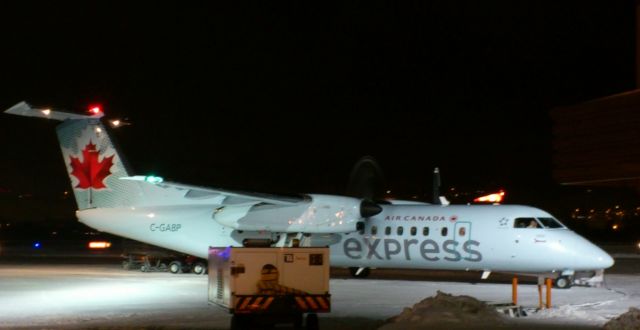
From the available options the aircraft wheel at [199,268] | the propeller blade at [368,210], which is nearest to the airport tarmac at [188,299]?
the aircraft wheel at [199,268]

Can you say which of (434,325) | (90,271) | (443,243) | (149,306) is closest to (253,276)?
(434,325)

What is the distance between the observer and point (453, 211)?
2542 centimetres

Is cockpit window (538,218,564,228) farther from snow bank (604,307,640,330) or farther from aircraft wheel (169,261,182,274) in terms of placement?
aircraft wheel (169,261,182,274)

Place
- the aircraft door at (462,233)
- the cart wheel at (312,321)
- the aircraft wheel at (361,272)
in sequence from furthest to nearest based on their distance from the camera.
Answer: the aircraft wheel at (361,272), the aircraft door at (462,233), the cart wheel at (312,321)

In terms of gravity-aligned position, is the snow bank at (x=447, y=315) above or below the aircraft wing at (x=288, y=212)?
below

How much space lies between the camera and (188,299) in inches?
789

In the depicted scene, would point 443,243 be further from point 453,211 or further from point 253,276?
point 253,276

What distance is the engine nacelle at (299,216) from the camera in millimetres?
25766

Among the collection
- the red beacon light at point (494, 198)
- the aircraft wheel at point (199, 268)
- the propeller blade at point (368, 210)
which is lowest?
the aircraft wheel at point (199, 268)

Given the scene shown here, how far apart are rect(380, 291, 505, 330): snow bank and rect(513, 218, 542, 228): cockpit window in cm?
868

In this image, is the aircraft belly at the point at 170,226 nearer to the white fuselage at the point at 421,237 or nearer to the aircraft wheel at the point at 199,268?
the white fuselage at the point at 421,237

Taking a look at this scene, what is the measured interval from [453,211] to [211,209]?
8426 mm

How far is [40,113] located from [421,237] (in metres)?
12.9

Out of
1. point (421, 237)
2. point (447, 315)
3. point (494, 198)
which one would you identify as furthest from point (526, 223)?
point (494, 198)
